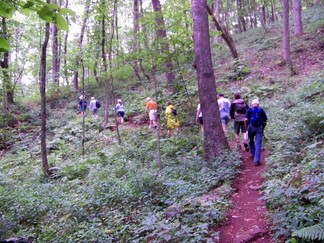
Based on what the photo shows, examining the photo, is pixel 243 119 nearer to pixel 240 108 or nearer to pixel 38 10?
pixel 240 108

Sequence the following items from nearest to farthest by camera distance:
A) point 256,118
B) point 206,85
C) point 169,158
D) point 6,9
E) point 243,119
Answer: point 6,9 → point 256,118 → point 206,85 → point 243,119 → point 169,158

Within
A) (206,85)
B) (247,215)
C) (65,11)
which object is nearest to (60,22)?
(65,11)

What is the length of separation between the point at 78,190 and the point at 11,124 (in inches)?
588

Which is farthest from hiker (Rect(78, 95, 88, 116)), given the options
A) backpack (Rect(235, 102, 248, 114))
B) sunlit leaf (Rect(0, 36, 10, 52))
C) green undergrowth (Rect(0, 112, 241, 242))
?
sunlit leaf (Rect(0, 36, 10, 52))

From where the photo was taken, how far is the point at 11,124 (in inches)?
839

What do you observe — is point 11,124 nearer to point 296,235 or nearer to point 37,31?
point 37,31

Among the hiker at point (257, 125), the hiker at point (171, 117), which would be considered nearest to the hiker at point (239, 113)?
the hiker at point (257, 125)

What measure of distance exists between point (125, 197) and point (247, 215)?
273 cm

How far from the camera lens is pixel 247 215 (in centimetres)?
589

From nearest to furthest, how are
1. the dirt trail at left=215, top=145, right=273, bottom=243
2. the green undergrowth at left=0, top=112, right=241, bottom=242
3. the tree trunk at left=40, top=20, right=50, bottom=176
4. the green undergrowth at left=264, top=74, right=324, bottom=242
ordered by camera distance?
the green undergrowth at left=264, top=74, right=324, bottom=242 → the dirt trail at left=215, top=145, right=273, bottom=243 → the green undergrowth at left=0, top=112, right=241, bottom=242 → the tree trunk at left=40, top=20, right=50, bottom=176

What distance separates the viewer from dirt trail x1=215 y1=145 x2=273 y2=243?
5066 millimetres

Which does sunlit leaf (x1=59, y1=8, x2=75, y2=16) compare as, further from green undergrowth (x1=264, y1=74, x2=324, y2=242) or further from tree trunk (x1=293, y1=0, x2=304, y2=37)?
tree trunk (x1=293, y1=0, x2=304, y2=37)

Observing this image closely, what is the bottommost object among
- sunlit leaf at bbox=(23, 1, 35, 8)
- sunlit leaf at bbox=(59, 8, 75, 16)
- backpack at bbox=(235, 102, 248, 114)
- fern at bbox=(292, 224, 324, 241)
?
fern at bbox=(292, 224, 324, 241)

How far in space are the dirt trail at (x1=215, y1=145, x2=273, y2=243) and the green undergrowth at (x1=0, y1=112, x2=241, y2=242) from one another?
220 millimetres
